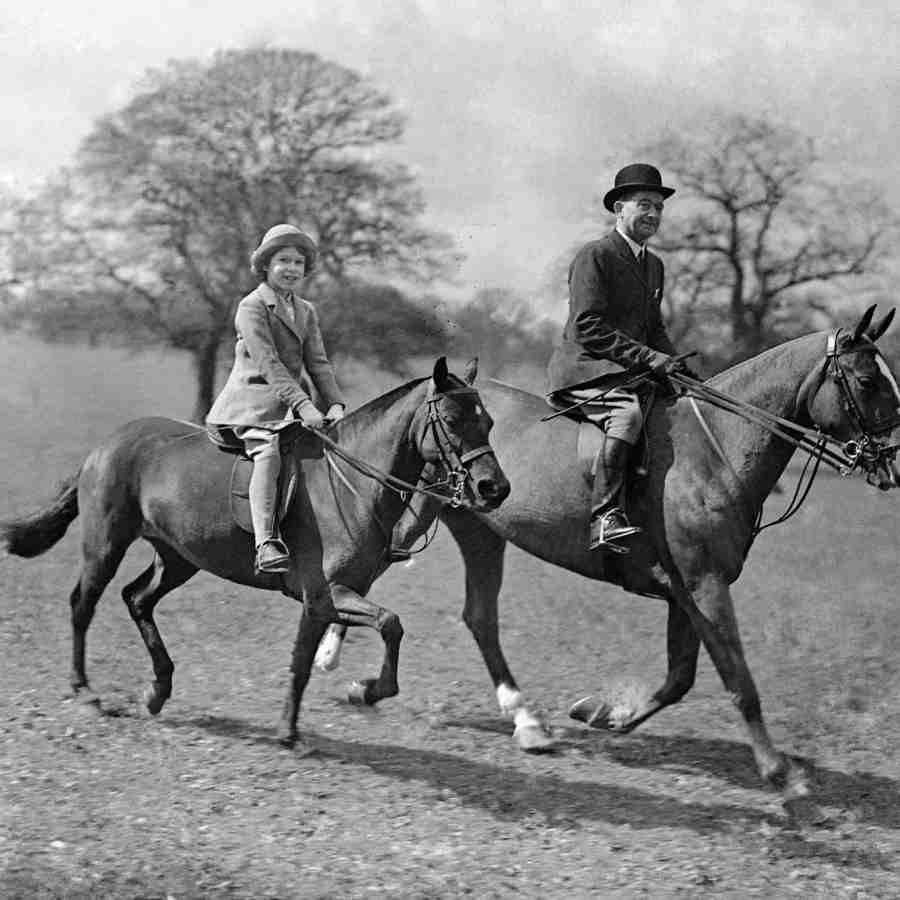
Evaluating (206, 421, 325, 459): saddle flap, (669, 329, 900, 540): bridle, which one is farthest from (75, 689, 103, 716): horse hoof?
(669, 329, 900, 540): bridle

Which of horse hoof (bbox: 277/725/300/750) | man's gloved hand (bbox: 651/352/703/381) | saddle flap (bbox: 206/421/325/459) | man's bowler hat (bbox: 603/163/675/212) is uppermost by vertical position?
man's bowler hat (bbox: 603/163/675/212)

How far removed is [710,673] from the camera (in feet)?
31.2

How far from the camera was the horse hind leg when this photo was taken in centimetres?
762

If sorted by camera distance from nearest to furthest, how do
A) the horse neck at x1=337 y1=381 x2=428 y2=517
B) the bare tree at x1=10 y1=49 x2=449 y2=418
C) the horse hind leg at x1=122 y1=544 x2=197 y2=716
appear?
the horse neck at x1=337 y1=381 x2=428 y2=517 < the horse hind leg at x1=122 y1=544 x2=197 y2=716 < the bare tree at x1=10 y1=49 x2=449 y2=418

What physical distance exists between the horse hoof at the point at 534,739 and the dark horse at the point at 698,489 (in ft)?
0.04

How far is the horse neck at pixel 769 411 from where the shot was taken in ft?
21.9

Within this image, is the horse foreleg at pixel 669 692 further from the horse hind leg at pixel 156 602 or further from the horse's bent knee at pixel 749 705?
the horse hind leg at pixel 156 602

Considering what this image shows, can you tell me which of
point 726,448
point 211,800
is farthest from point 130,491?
point 726,448

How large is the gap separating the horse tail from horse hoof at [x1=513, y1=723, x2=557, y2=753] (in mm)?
3186

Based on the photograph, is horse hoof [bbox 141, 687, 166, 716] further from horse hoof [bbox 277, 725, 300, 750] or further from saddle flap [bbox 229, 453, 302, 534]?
saddle flap [bbox 229, 453, 302, 534]

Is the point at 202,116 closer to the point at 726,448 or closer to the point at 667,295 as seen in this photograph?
the point at 667,295

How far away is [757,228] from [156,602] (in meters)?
18.0

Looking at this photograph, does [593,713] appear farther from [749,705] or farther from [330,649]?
[330,649]

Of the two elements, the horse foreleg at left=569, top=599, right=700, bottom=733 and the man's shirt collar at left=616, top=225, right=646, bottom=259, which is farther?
the man's shirt collar at left=616, top=225, right=646, bottom=259
